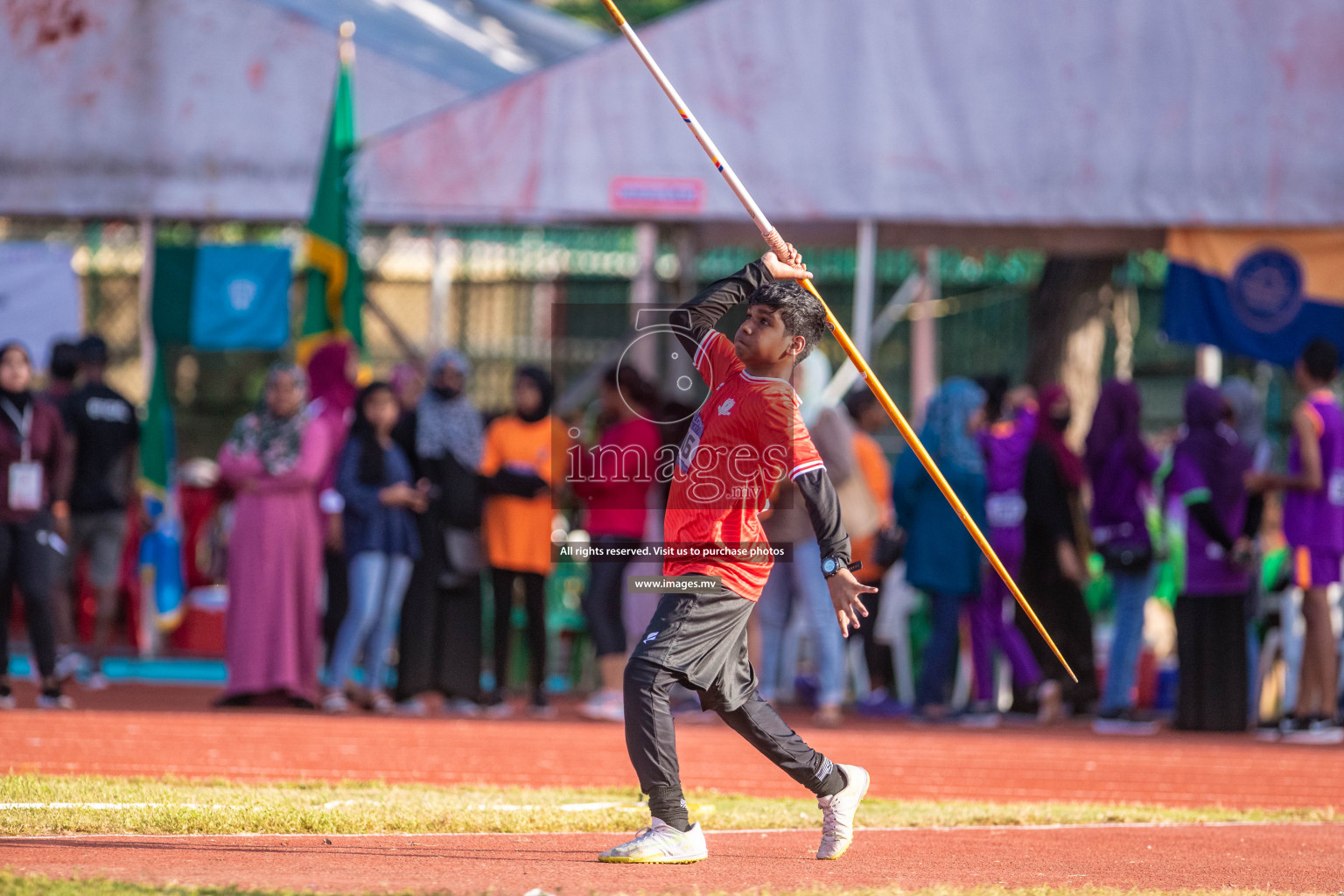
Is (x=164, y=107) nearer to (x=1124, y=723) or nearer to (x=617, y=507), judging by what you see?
(x=617, y=507)

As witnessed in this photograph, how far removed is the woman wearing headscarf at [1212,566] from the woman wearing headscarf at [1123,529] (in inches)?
9.4

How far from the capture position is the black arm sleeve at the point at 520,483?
35.2 feet

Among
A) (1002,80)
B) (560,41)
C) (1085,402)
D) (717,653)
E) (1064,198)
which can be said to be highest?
(560,41)

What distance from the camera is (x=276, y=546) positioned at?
10.8 metres

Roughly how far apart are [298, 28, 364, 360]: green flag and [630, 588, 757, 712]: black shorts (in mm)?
8027

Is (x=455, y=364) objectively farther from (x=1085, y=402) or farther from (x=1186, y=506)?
(x=1085, y=402)

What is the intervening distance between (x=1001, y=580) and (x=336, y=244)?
5538 millimetres

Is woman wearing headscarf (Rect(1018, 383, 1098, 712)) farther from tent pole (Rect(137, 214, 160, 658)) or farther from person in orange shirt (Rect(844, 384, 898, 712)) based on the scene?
tent pole (Rect(137, 214, 160, 658))

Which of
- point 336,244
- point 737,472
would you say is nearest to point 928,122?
point 336,244

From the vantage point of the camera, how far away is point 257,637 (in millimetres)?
10805

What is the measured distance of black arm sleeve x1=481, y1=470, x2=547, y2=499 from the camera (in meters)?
10.7

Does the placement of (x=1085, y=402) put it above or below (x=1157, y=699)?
above

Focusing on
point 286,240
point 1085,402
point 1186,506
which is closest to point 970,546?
point 1186,506

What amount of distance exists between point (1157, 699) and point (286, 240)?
10.6m
